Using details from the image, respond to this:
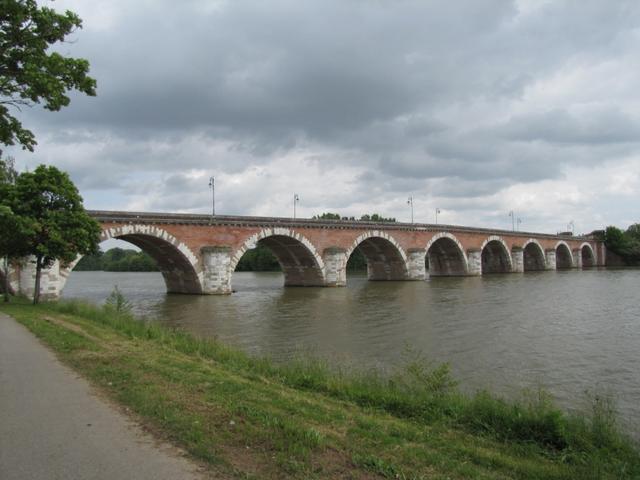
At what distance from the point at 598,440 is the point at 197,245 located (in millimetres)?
33143

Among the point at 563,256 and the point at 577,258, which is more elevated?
the point at 563,256

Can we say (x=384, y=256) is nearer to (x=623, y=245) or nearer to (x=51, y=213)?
(x=51, y=213)

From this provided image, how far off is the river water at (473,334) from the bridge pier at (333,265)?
44.2 feet

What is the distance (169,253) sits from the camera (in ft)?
125

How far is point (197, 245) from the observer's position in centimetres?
3694

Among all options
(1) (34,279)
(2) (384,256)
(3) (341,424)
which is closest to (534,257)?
(2) (384,256)

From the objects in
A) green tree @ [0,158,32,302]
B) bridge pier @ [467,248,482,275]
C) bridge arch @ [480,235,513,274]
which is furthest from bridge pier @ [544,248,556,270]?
green tree @ [0,158,32,302]

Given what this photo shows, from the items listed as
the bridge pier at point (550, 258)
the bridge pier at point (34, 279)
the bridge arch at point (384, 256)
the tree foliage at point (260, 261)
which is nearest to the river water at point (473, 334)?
the bridge pier at point (34, 279)

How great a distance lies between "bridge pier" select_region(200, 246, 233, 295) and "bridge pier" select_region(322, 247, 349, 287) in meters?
11.5

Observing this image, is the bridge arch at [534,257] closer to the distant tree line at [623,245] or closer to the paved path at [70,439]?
the distant tree line at [623,245]

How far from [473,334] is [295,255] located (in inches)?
1214

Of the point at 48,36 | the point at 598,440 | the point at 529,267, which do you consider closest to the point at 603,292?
the point at 598,440

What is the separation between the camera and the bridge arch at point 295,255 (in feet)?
141

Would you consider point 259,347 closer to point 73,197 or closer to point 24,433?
point 24,433
